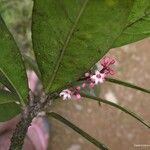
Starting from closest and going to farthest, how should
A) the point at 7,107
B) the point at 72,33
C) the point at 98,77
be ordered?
the point at 72,33 < the point at 98,77 < the point at 7,107

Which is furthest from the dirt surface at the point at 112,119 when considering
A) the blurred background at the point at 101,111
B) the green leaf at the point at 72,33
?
the green leaf at the point at 72,33

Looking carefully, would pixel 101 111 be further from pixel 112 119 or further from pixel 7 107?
pixel 7 107

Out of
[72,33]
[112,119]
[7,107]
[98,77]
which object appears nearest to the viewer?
[72,33]

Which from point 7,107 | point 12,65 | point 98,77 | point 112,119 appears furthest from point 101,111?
point 12,65

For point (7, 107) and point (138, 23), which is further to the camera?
point (7, 107)

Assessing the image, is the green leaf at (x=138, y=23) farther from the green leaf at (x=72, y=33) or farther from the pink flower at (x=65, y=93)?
the pink flower at (x=65, y=93)

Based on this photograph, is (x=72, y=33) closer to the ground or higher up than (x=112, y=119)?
closer to the ground

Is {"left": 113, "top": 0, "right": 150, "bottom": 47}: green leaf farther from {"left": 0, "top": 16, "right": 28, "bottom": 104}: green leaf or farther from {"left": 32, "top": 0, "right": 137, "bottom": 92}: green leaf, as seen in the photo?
{"left": 0, "top": 16, "right": 28, "bottom": 104}: green leaf
